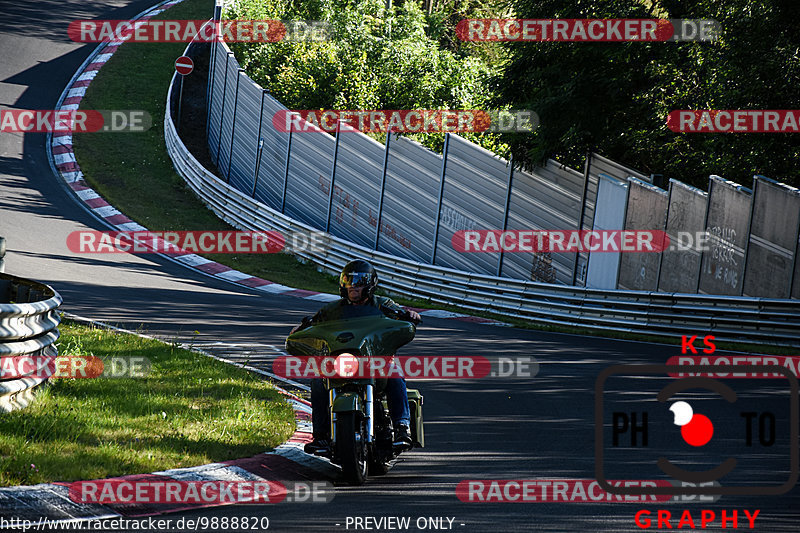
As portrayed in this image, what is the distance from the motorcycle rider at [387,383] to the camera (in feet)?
24.0

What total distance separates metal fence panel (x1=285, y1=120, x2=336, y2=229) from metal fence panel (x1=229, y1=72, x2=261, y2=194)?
283cm

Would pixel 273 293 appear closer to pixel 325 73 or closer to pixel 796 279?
pixel 796 279

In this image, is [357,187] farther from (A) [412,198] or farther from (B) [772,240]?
(B) [772,240]

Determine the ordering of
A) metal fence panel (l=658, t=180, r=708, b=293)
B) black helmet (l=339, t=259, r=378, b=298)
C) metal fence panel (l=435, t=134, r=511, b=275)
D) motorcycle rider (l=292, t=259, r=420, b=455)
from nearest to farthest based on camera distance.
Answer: motorcycle rider (l=292, t=259, r=420, b=455), black helmet (l=339, t=259, r=378, b=298), metal fence panel (l=658, t=180, r=708, b=293), metal fence panel (l=435, t=134, r=511, b=275)

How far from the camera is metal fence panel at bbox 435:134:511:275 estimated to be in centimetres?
2209

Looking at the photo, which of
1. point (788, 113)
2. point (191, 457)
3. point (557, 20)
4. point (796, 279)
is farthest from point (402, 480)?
point (557, 20)

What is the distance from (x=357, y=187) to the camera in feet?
83.2

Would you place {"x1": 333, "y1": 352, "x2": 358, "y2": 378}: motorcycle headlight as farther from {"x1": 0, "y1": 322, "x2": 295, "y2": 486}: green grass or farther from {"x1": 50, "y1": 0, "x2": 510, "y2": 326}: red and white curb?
{"x1": 50, "y1": 0, "x2": 510, "y2": 326}: red and white curb

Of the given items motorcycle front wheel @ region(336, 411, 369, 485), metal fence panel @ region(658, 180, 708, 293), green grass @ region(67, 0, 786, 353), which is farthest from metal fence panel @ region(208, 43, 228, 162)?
motorcycle front wheel @ region(336, 411, 369, 485)

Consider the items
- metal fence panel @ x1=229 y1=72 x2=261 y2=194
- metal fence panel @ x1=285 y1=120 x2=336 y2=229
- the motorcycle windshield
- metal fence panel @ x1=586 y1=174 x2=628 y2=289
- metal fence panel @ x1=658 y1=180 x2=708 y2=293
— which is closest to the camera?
the motorcycle windshield

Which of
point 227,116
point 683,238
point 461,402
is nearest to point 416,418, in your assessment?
point 461,402

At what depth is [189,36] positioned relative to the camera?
4616 centimetres

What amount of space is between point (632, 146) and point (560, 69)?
8.68 feet

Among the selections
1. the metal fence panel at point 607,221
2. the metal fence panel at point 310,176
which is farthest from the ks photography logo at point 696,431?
the metal fence panel at point 310,176
